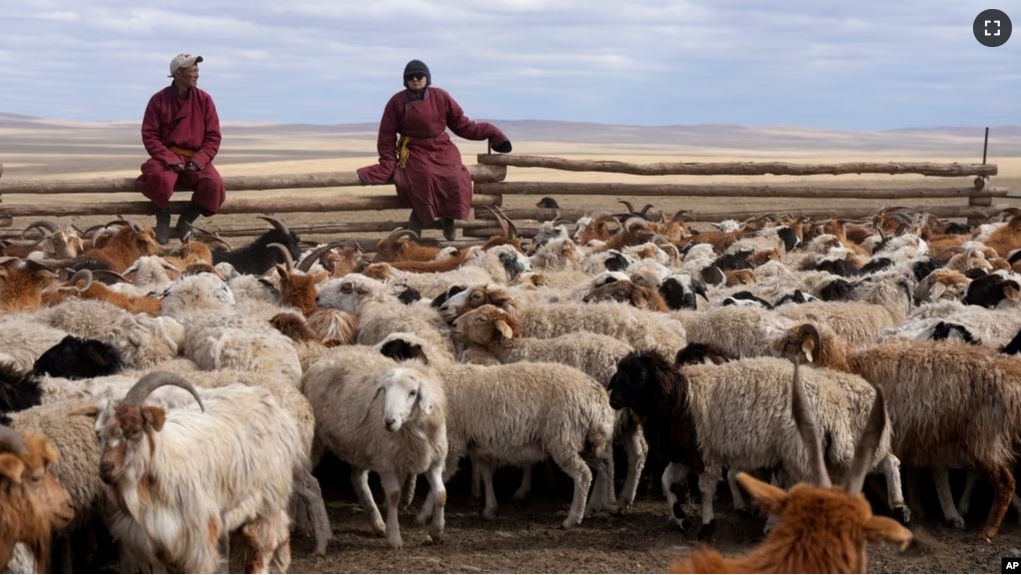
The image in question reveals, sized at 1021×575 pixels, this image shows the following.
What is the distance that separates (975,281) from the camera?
1004 centimetres

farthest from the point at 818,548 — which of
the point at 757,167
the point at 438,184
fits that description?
the point at 757,167

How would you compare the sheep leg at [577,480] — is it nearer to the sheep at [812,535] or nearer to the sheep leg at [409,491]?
the sheep leg at [409,491]

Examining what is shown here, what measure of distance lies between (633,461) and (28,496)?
3.88 meters

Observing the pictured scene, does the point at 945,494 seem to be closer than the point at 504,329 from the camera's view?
Yes

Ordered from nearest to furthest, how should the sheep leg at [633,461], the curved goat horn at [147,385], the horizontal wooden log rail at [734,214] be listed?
the curved goat horn at [147,385] → the sheep leg at [633,461] → the horizontal wooden log rail at [734,214]

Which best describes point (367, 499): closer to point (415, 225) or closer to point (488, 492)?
point (488, 492)

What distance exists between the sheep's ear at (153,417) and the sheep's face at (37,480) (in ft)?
1.30

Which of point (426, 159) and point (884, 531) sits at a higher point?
point (426, 159)

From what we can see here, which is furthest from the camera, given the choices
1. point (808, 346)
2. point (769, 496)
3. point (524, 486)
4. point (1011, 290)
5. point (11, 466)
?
point (1011, 290)

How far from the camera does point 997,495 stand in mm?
7277

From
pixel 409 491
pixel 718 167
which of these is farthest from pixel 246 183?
pixel 409 491

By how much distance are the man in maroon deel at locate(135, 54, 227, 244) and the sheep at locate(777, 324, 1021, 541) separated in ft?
28.7

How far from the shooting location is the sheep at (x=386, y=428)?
6.90m

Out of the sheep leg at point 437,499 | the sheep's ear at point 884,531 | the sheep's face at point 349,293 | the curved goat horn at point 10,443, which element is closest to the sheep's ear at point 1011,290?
the sheep's face at point 349,293
